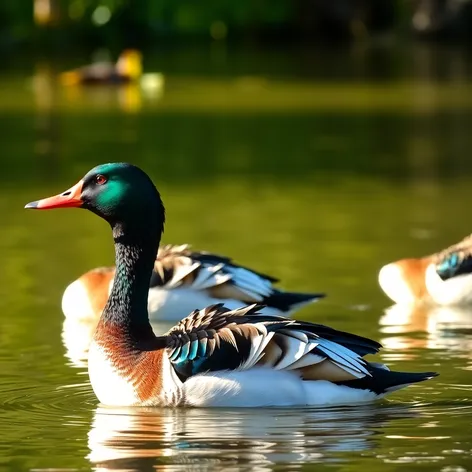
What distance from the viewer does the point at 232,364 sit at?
791cm

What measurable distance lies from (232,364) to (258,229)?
7.42 metres

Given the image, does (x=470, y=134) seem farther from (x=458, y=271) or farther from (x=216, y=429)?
(x=216, y=429)

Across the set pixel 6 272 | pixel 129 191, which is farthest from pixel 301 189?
pixel 129 191

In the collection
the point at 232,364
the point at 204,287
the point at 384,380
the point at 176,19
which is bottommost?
the point at 384,380

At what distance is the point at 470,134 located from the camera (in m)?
24.8

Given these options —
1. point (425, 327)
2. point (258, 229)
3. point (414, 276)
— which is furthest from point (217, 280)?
point (258, 229)

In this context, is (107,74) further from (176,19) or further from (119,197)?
(119,197)

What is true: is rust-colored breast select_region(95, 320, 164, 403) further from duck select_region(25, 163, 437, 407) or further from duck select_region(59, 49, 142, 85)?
duck select_region(59, 49, 142, 85)

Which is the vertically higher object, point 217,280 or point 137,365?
point 217,280

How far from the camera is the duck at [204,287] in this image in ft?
35.2

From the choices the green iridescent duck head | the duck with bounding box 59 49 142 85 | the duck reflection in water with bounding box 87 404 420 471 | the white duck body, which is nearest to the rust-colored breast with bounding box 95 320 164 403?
the white duck body

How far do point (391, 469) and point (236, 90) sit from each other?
26.4 metres

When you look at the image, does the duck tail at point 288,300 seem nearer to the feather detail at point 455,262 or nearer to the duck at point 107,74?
the feather detail at point 455,262

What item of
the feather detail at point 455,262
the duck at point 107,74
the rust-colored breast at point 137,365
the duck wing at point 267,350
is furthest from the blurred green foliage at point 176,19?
the duck wing at point 267,350
